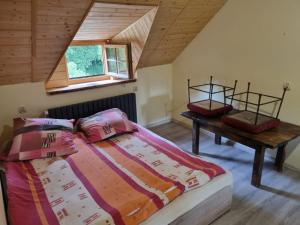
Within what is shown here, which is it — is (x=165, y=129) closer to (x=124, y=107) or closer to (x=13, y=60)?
(x=124, y=107)

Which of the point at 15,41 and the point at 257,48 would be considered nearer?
the point at 15,41

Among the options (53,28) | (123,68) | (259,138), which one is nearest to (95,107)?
(123,68)

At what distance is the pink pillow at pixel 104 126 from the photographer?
2.74m

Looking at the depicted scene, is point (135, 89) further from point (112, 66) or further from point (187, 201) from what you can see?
point (187, 201)

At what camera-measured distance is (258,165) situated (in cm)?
245

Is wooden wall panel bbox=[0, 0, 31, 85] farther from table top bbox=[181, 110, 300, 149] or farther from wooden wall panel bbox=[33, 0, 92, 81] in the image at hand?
table top bbox=[181, 110, 300, 149]

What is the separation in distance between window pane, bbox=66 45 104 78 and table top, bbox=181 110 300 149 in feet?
6.27

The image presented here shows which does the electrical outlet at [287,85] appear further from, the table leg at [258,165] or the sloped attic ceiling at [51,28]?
the sloped attic ceiling at [51,28]

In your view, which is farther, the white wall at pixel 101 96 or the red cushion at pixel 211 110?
the red cushion at pixel 211 110

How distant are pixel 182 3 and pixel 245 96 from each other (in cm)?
142

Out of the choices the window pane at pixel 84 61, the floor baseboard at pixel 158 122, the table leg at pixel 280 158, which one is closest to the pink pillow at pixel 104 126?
the window pane at pixel 84 61

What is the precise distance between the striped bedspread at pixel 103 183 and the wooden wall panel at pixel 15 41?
1034 mm

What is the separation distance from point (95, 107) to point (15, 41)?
1.33 meters

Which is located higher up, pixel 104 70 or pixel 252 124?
pixel 104 70
